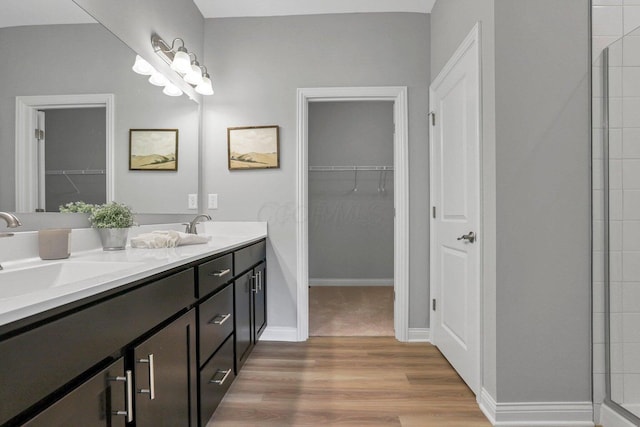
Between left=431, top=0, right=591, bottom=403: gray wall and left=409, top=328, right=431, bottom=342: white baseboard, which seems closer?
left=431, top=0, right=591, bottom=403: gray wall

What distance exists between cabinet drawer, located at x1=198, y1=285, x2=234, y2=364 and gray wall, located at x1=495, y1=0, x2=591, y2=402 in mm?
1301

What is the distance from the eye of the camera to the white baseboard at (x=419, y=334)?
8.77 feet

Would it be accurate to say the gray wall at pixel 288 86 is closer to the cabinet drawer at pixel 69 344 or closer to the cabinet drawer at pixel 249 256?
the cabinet drawer at pixel 249 256

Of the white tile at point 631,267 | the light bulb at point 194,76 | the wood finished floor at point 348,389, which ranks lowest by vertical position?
the wood finished floor at point 348,389

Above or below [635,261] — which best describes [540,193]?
above

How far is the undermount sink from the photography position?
1012 mm

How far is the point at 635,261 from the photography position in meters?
1.49

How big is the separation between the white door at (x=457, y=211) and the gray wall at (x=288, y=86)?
0.14 m

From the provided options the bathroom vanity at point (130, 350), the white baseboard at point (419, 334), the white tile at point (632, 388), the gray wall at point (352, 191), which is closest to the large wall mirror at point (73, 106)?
the bathroom vanity at point (130, 350)

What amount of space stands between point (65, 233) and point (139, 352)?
66cm

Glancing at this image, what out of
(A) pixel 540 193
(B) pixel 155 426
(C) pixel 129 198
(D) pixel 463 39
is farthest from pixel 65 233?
(D) pixel 463 39

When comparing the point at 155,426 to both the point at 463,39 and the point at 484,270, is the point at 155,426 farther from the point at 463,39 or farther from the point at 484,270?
the point at 463,39

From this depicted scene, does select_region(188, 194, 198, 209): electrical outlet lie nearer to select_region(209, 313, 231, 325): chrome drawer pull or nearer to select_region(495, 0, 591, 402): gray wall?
select_region(209, 313, 231, 325): chrome drawer pull

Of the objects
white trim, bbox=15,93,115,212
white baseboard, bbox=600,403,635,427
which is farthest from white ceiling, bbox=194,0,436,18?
white baseboard, bbox=600,403,635,427
